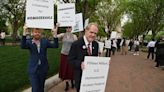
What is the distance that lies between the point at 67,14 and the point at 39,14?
88.2 inches

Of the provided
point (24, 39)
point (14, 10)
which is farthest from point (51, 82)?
point (14, 10)

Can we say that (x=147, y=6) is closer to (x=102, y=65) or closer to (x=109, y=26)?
(x=109, y=26)

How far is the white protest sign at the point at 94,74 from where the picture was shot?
18.9ft

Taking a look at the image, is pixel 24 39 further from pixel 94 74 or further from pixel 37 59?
pixel 94 74

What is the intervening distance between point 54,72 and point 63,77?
3.17 metres

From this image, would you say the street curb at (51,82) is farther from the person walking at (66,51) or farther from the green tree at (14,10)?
the green tree at (14,10)

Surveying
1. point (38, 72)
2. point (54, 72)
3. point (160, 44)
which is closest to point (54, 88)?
point (54, 72)

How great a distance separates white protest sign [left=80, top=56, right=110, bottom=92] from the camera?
5.76 m

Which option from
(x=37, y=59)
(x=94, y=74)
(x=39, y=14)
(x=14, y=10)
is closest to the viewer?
(x=94, y=74)

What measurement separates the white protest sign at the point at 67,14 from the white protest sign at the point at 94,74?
3376 millimetres

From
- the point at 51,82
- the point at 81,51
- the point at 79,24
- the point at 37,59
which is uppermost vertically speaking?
the point at 79,24

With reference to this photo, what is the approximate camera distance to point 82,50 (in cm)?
602

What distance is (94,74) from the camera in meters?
5.90

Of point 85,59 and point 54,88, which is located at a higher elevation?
point 85,59
